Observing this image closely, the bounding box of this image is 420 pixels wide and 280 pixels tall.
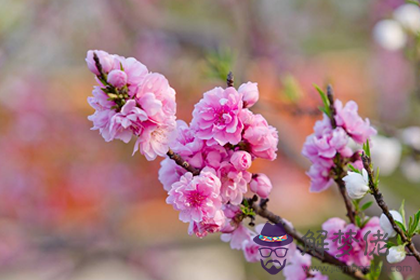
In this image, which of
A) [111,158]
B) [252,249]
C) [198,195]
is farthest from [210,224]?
[111,158]

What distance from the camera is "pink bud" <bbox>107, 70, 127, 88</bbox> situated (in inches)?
17.4

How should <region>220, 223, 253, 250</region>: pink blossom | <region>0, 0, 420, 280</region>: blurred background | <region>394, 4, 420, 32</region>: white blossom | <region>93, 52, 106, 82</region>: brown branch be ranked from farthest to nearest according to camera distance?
<region>0, 0, 420, 280</region>: blurred background → <region>394, 4, 420, 32</region>: white blossom → <region>220, 223, 253, 250</region>: pink blossom → <region>93, 52, 106, 82</region>: brown branch

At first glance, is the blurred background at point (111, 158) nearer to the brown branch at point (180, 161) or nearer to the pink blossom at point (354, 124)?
A: the pink blossom at point (354, 124)

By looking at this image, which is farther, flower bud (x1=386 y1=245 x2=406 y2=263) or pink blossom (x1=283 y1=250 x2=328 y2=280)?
pink blossom (x1=283 y1=250 x2=328 y2=280)

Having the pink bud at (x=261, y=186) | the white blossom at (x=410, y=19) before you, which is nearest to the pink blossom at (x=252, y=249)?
the pink bud at (x=261, y=186)

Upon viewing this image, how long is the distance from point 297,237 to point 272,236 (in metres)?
0.04

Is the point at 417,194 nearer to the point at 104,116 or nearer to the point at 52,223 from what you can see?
the point at 52,223

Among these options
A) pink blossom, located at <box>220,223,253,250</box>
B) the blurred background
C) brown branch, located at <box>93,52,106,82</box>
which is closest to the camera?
brown branch, located at <box>93,52,106,82</box>

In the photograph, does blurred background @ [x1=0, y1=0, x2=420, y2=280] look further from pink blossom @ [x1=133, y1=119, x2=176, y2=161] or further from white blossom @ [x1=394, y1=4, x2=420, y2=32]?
pink blossom @ [x1=133, y1=119, x2=176, y2=161]

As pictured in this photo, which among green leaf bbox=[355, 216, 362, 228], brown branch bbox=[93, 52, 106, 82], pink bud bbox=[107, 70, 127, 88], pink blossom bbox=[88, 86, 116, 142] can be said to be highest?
brown branch bbox=[93, 52, 106, 82]

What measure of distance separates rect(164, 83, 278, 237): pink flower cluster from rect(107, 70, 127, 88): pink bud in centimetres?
9

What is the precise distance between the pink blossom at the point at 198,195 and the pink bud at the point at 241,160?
0.03 metres

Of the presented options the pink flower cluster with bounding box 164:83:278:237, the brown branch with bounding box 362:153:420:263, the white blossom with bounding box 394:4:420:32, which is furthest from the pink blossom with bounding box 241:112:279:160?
the white blossom with bounding box 394:4:420:32

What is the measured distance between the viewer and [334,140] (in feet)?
1.86
